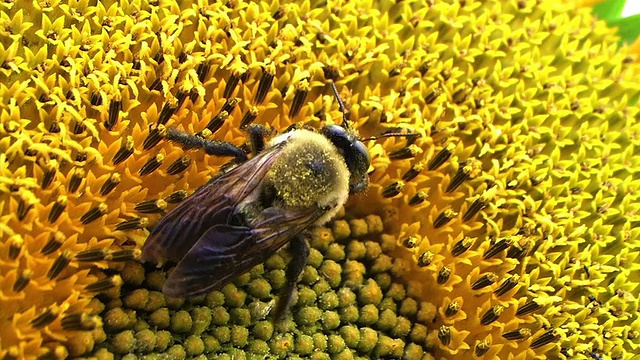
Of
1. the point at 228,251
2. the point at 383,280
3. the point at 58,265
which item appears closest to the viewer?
the point at 228,251

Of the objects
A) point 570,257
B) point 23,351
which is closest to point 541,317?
point 570,257

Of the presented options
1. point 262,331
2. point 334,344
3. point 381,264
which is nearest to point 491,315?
point 381,264

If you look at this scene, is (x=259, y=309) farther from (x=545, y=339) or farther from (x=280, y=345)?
(x=545, y=339)

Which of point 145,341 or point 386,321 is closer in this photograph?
point 145,341

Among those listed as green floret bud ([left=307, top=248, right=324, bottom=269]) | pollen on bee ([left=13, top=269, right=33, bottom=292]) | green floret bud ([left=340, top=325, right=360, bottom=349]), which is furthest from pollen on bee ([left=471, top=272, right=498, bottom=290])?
pollen on bee ([left=13, top=269, right=33, bottom=292])

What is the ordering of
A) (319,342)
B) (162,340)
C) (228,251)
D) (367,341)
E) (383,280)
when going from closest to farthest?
(228,251)
(162,340)
(319,342)
(367,341)
(383,280)

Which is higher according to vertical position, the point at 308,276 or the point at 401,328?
the point at 308,276

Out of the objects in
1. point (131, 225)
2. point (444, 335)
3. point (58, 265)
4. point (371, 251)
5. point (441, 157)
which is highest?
point (441, 157)

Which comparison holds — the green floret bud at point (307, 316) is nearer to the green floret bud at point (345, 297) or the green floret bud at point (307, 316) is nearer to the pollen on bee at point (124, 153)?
the green floret bud at point (345, 297)
